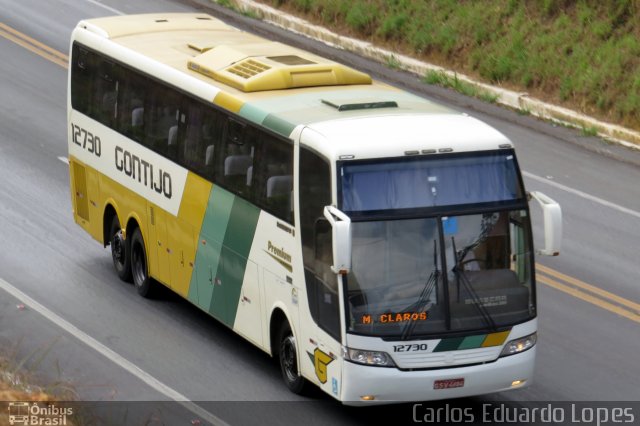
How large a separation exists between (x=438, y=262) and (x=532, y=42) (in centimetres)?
1518

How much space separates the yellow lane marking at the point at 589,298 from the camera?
16453 mm

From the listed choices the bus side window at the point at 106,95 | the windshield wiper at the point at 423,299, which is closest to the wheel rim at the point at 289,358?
the windshield wiper at the point at 423,299

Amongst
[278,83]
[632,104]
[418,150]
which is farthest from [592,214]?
[418,150]

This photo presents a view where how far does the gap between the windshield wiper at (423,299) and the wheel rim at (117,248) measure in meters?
6.45

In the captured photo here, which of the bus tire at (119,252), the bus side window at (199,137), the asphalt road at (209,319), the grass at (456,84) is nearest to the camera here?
the asphalt road at (209,319)

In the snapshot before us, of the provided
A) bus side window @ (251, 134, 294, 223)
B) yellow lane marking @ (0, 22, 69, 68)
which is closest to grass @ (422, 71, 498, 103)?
yellow lane marking @ (0, 22, 69, 68)

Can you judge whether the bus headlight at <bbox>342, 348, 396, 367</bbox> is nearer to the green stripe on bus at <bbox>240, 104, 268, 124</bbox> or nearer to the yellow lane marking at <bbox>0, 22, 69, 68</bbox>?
the green stripe on bus at <bbox>240, 104, 268, 124</bbox>

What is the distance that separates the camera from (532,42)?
26922mm

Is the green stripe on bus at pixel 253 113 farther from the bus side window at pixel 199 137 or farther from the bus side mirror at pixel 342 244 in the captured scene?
the bus side mirror at pixel 342 244

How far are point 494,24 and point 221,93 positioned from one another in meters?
13.8

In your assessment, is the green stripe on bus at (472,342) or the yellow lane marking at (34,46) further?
the yellow lane marking at (34,46)

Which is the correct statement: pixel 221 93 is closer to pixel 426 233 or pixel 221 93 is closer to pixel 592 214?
pixel 426 233

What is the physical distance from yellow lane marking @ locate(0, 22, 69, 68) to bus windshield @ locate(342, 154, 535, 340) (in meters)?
17.1

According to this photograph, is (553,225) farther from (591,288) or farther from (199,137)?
(591,288)
